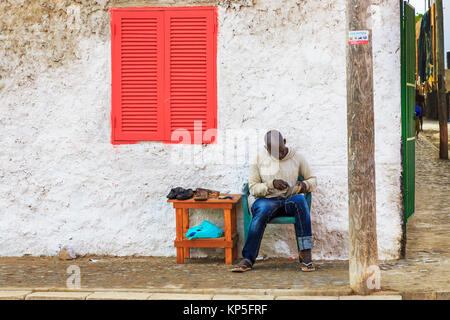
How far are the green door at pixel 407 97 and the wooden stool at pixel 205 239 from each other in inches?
68.9

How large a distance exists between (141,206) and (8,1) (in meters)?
2.59

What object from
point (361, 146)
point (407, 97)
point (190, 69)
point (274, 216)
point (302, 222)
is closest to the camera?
point (361, 146)

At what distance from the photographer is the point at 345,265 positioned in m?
6.58

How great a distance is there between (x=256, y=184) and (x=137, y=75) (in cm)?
175

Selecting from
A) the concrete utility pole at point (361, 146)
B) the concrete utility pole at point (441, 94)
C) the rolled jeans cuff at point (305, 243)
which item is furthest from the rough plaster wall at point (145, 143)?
the concrete utility pole at point (441, 94)

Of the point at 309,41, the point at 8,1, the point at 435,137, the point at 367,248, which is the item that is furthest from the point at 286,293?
Answer: the point at 435,137

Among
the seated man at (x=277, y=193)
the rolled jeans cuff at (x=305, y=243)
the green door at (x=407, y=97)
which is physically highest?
the green door at (x=407, y=97)

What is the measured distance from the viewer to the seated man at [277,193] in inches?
246

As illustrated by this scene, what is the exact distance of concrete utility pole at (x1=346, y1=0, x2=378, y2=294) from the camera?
5285mm

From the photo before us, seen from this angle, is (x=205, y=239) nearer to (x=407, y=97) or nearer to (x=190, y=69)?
(x=190, y=69)

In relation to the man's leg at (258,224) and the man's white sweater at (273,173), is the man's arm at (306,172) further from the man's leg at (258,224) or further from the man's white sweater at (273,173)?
the man's leg at (258,224)

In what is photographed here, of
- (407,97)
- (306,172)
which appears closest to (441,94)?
(407,97)

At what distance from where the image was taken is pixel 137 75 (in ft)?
22.9

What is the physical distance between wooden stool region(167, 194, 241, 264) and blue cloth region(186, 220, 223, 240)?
0.13ft
